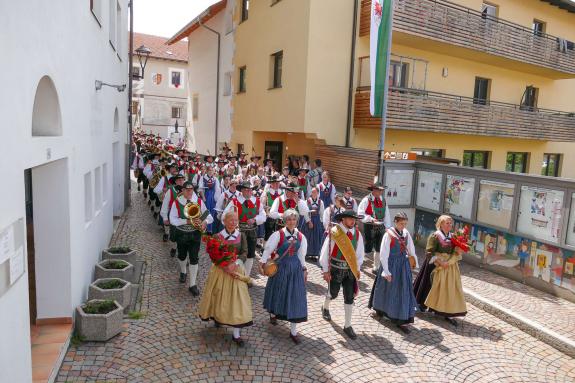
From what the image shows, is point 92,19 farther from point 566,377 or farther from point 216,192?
point 566,377

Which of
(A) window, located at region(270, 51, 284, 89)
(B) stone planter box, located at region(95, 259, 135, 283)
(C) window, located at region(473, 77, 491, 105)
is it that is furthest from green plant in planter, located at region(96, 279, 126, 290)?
(C) window, located at region(473, 77, 491, 105)

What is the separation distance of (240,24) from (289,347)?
18.3m

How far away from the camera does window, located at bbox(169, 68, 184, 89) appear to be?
45156mm

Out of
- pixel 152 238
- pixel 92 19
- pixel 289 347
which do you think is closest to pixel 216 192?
pixel 152 238

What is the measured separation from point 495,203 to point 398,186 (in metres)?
2.96

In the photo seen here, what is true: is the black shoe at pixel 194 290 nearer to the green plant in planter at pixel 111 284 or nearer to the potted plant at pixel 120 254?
the green plant in planter at pixel 111 284

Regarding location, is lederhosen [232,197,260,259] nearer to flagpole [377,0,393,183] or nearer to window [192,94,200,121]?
flagpole [377,0,393,183]

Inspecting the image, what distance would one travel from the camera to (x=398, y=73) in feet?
55.2

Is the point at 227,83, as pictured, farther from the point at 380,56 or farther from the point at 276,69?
the point at 380,56

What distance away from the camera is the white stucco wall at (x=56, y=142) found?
403 centimetres

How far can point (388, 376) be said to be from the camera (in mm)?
6105

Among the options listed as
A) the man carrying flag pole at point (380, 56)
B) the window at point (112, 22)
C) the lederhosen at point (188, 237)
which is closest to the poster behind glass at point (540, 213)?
the man carrying flag pole at point (380, 56)

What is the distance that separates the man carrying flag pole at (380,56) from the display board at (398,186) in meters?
0.65

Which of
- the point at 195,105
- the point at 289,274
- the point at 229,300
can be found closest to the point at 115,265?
the point at 229,300
